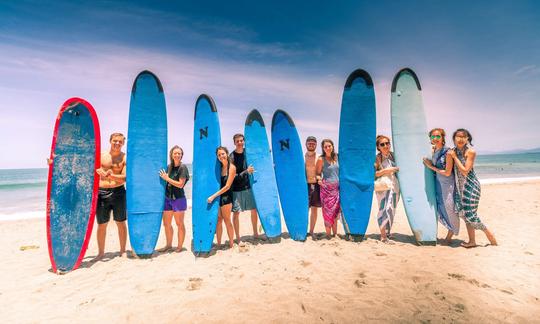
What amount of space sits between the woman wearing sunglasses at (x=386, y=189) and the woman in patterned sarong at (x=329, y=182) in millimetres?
651

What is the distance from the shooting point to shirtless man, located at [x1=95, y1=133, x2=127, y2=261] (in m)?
3.83

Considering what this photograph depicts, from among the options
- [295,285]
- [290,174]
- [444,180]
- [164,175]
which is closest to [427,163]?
[444,180]

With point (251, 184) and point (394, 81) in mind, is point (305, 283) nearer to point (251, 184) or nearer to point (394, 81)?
point (251, 184)

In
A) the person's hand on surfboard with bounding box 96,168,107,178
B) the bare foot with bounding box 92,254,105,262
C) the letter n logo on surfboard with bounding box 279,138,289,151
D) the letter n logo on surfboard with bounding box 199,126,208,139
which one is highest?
the letter n logo on surfboard with bounding box 199,126,208,139

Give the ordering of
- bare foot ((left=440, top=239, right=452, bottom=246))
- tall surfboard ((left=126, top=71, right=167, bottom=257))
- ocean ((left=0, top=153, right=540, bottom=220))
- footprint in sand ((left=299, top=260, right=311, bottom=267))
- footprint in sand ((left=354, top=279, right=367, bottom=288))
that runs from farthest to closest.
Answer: ocean ((left=0, top=153, right=540, bottom=220))
bare foot ((left=440, top=239, right=452, bottom=246))
tall surfboard ((left=126, top=71, right=167, bottom=257))
footprint in sand ((left=299, top=260, right=311, bottom=267))
footprint in sand ((left=354, top=279, right=367, bottom=288))

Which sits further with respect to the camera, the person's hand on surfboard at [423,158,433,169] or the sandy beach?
the person's hand on surfboard at [423,158,433,169]

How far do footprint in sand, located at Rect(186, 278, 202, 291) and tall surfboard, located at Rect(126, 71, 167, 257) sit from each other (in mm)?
1258

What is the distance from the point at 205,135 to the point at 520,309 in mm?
4111

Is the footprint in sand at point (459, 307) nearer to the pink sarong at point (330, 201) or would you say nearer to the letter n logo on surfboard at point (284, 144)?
the pink sarong at point (330, 201)

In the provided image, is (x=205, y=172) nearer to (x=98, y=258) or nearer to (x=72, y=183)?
(x=72, y=183)

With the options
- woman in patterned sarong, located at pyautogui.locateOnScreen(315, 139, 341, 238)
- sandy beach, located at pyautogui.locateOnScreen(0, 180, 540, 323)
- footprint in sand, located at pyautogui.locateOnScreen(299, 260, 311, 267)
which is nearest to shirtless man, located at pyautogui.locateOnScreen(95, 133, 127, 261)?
sandy beach, located at pyautogui.locateOnScreen(0, 180, 540, 323)

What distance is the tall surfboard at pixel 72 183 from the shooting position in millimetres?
3678

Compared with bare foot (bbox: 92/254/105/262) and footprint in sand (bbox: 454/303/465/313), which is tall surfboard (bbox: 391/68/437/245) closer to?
footprint in sand (bbox: 454/303/465/313)

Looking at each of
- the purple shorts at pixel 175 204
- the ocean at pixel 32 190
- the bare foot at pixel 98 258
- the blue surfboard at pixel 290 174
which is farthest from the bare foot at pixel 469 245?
the ocean at pixel 32 190
